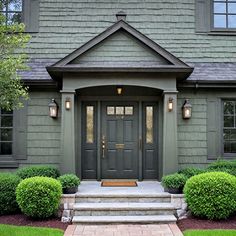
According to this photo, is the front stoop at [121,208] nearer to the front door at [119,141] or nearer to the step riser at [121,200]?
the step riser at [121,200]

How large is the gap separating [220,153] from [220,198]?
285 cm

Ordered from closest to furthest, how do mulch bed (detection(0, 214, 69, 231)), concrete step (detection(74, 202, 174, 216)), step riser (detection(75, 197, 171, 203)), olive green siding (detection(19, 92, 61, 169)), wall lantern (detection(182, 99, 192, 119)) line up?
1. mulch bed (detection(0, 214, 69, 231))
2. concrete step (detection(74, 202, 174, 216))
3. step riser (detection(75, 197, 171, 203))
4. wall lantern (detection(182, 99, 192, 119))
5. olive green siding (detection(19, 92, 61, 169))

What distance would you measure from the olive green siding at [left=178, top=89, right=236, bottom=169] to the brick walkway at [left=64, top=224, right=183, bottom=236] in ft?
9.91

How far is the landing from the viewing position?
7484mm

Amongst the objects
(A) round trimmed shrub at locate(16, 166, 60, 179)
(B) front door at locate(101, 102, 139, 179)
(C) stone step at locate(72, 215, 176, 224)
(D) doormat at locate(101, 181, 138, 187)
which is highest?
(B) front door at locate(101, 102, 139, 179)

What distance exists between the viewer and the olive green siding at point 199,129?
9289mm

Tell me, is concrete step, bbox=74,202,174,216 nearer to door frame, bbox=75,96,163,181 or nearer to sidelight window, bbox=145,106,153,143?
door frame, bbox=75,96,163,181

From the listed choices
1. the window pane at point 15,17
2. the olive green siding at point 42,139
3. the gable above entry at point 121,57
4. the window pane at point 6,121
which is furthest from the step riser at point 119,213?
the window pane at point 15,17

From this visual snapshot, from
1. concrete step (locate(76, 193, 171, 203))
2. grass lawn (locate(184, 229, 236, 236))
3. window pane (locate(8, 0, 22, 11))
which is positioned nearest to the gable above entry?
window pane (locate(8, 0, 22, 11))

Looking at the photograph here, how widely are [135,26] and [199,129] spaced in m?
3.36

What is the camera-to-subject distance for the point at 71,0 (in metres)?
9.88

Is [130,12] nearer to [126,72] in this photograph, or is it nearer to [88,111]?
[126,72]

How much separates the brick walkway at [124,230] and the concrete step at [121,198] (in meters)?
0.81

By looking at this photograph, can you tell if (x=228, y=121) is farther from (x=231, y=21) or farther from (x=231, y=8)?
(x=231, y=8)
